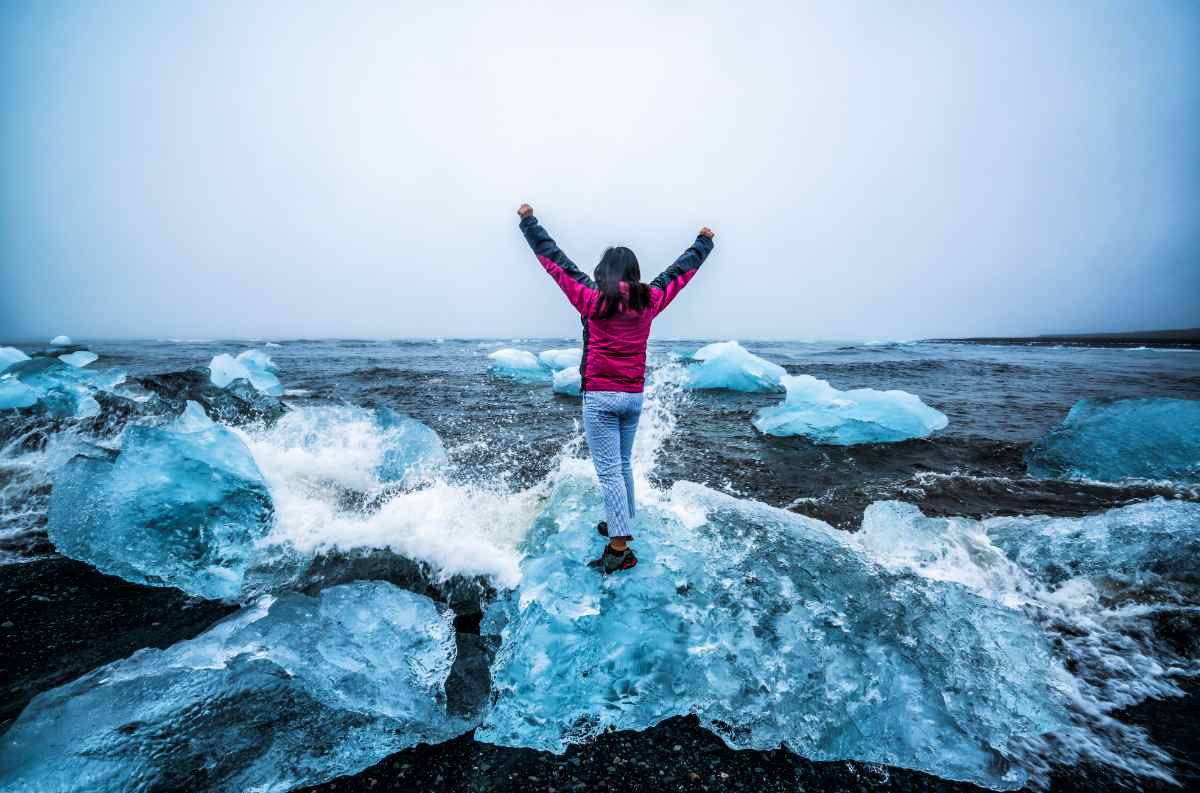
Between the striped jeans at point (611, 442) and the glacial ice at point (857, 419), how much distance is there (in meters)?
3.98

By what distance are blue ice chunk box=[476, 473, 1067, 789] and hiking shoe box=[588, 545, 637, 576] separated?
0.21ft

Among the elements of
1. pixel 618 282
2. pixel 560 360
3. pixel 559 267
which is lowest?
pixel 560 360

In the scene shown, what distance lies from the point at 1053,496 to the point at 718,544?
3.51 metres

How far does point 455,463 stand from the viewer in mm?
4730

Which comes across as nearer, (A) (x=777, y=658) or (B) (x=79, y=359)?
(A) (x=777, y=658)

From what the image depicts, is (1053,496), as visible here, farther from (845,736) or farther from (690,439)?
(845,736)

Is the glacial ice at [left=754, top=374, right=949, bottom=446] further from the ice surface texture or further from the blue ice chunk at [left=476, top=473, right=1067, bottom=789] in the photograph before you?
the ice surface texture

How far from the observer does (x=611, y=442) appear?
2656mm

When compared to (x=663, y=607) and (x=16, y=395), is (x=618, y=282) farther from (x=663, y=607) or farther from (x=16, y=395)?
(x=16, y=395)

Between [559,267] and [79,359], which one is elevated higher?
[559,267]

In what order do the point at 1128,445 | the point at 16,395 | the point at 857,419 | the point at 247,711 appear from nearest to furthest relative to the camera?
the point at 247,711
the point at 1128,445
the point at 857,419
the point at 16,395

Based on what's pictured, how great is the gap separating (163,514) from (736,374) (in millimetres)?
9100

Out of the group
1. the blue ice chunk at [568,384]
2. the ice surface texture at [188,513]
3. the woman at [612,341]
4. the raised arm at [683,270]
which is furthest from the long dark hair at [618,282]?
the blue ice chunk at [568,384]

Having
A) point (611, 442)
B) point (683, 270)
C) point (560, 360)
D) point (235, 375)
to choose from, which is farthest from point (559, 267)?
point (560, 360)
